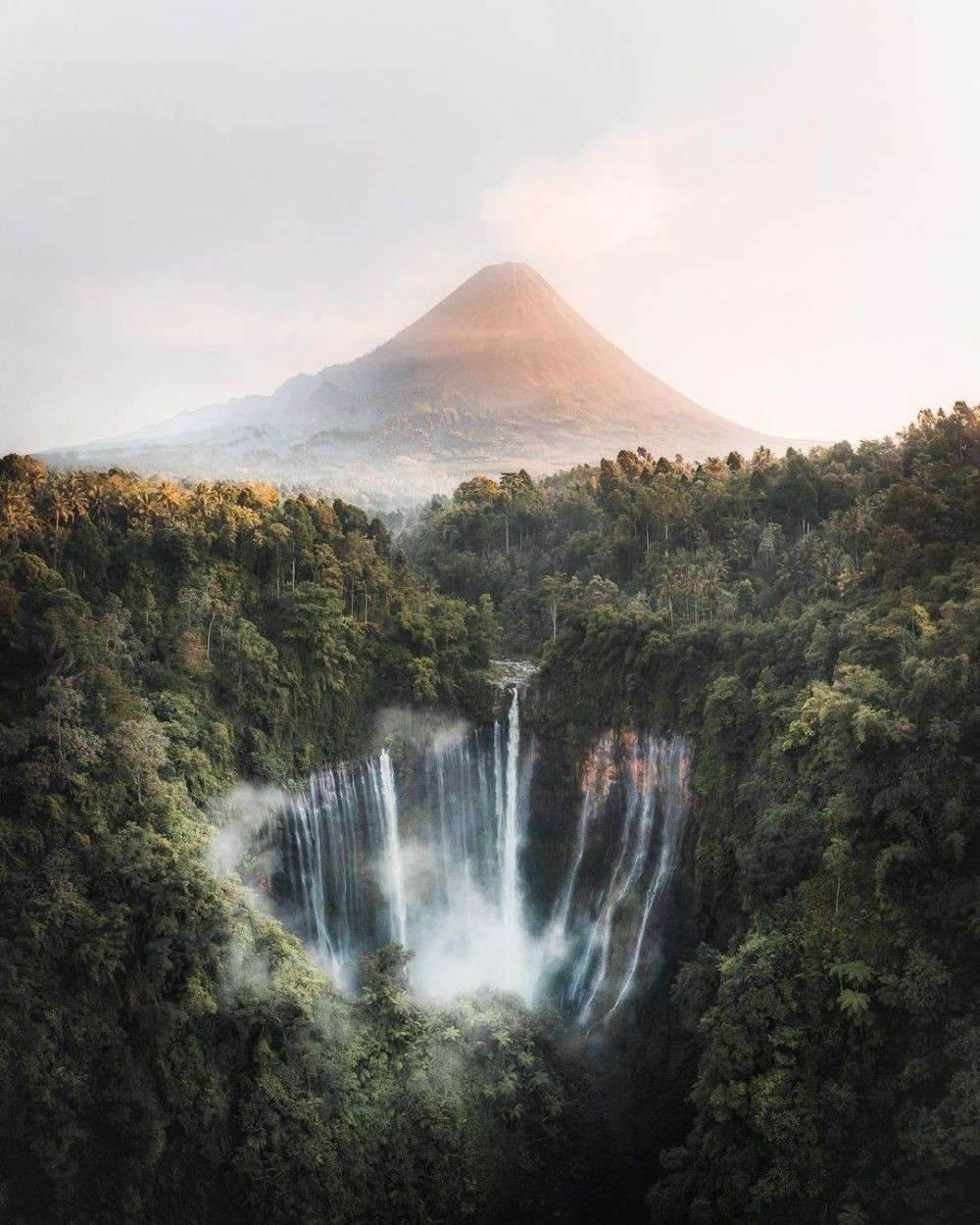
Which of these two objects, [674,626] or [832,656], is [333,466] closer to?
[674,626]

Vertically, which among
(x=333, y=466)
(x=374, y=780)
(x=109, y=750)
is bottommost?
(x=374, y=780)

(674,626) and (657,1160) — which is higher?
(674,626)

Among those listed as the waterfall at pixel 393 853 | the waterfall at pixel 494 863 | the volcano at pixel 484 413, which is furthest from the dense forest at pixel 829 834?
the volcano at pixel 484 413

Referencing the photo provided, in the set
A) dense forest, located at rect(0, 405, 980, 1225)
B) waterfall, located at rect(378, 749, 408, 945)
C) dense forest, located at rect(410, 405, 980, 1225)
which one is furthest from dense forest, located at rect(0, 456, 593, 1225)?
dense forest, located at rect(410, 405, 980, 1225)

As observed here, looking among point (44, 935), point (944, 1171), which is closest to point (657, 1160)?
point (944, 1171)

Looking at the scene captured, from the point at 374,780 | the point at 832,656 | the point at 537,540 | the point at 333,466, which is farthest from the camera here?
the point at 333,466

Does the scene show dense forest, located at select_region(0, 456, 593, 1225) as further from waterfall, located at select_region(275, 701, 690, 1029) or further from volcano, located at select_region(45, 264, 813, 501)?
volcano, located at select_region(45, 264, 813, 501)
